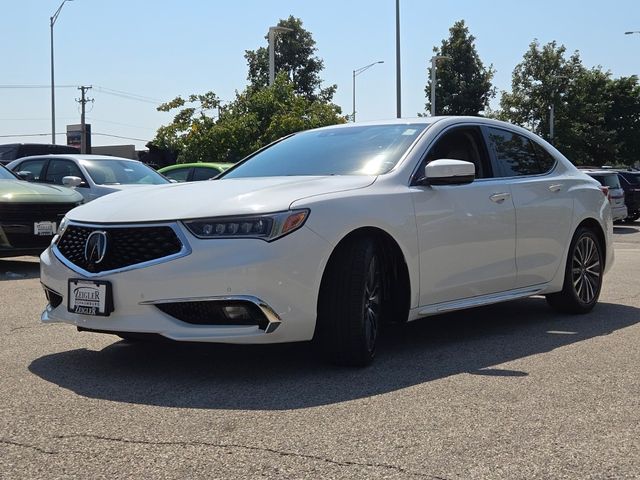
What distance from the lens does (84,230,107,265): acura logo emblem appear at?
4.52 metres

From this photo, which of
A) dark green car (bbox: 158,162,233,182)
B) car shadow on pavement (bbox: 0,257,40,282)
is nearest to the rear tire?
car shadow on pavement (bbox: 0,257,40,282)

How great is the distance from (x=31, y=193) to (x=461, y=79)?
150ft

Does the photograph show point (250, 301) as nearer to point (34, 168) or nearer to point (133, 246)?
point (133, 246)

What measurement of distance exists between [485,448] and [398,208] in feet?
6.29

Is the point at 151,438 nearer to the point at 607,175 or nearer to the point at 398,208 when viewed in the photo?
the point at 398,208

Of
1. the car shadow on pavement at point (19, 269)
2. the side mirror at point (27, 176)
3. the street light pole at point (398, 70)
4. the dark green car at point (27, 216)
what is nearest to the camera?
the dark green car at point (27, 216)

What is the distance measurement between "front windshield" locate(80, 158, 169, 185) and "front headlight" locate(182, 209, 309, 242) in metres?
8.00

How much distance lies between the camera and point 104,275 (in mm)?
4453

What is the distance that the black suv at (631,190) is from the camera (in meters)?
25.0

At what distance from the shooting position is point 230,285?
168 inches

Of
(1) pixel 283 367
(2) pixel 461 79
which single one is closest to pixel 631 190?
(1) pixel 283 367

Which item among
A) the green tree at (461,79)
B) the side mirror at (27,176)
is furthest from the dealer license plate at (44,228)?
the green tree at (461,79)

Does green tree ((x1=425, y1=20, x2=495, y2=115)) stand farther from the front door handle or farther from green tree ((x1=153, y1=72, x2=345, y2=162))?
the front door handle

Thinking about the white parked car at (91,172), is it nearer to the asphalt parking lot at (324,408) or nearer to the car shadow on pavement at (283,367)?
the asphalt parking lot at (324,408)
